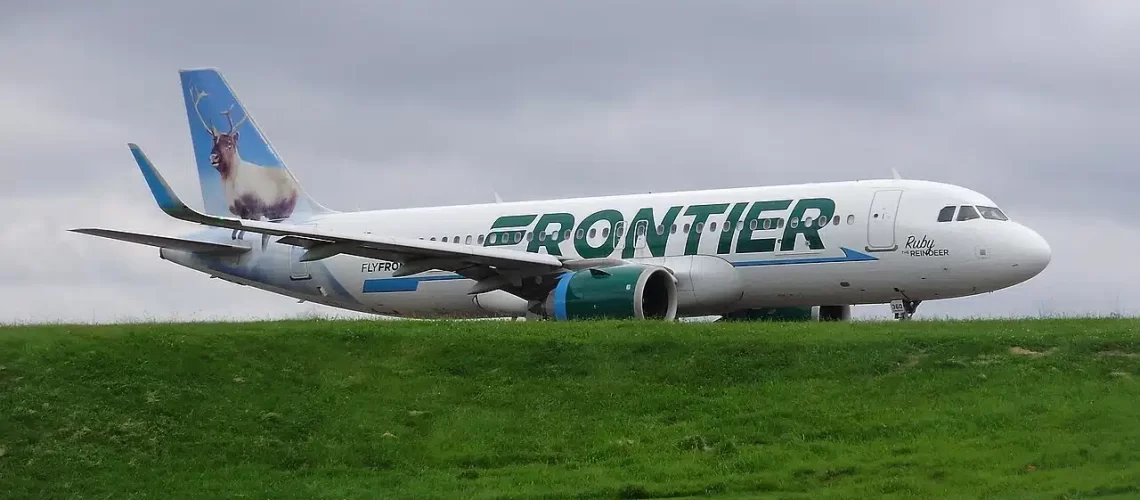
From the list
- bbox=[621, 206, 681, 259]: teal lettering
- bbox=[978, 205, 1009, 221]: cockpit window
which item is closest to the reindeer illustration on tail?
bbox=[621, 206, 681, 259]: teal lettering

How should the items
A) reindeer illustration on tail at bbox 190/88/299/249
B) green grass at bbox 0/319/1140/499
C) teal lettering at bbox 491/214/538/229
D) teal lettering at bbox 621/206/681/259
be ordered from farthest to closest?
reindeer illustration on tail at bbox 190/88/299/249 < teal lettering at bbox 491/214/538/229 < teal lettering at bbox 621/206/681/259 < green grass at bbox 0/319/1140/499

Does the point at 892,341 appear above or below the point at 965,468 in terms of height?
above

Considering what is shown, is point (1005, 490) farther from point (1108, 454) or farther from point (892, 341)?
point (892, 341)

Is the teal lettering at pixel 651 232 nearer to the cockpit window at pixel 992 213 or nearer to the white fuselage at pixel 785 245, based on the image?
the white fuselage at pixel 785 245

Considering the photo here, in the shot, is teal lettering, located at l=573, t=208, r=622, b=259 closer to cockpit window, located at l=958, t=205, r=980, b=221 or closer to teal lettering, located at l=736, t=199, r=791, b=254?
teal lettering, located at l=736, t=199, r=791, b=254

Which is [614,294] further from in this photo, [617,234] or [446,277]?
[446,277]

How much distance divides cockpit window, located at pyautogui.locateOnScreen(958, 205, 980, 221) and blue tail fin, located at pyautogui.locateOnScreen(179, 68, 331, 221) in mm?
18337

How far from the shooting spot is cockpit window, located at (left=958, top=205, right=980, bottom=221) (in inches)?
1025

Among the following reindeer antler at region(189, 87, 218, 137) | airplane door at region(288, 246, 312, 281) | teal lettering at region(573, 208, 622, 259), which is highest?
reindeer antler at region(189, 87, 218, 137)

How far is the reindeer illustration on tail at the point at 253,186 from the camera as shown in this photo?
37656mm

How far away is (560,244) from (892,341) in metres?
12.3

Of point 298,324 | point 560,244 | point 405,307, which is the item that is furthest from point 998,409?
point 405,307

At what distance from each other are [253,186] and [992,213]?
2020cm

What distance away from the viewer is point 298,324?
22594mm
